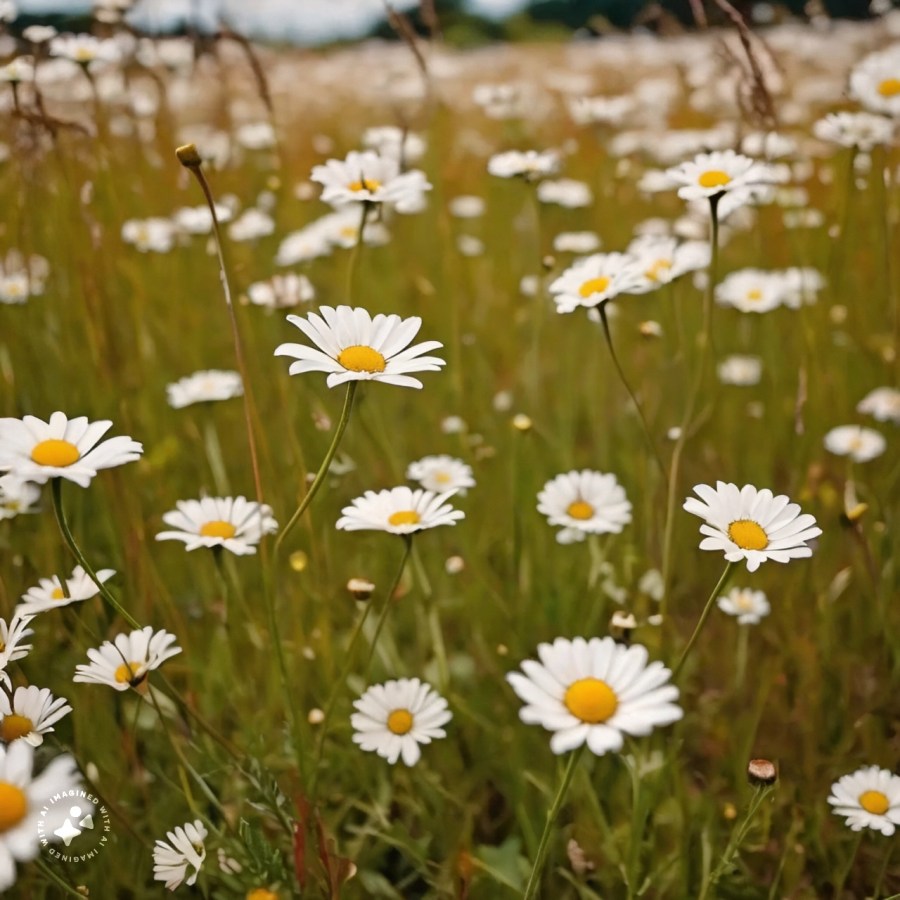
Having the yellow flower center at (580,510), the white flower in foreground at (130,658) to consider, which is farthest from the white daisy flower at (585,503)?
the white flower in foreground at (130,658)

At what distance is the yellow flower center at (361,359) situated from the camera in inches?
34.1

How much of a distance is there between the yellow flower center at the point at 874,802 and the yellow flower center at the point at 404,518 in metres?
0.63

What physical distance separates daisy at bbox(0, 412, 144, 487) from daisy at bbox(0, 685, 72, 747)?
230 mm

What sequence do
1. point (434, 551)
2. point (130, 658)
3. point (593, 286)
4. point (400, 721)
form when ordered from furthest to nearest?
point (434, 551)
point (593, 286)
point (400, 721)
point (130, 658)

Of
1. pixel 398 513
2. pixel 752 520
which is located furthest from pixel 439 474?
pixel 752 520

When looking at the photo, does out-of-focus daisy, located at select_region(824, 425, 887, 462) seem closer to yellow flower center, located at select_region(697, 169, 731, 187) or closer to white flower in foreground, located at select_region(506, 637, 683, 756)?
yellow flower center, located at select_region(697, 169, 731, 187)

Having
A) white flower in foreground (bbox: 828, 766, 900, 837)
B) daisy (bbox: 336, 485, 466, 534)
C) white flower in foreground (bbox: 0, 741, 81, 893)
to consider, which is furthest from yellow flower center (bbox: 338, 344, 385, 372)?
white flower in foreground (bbox: 828, 766, 900, 837)

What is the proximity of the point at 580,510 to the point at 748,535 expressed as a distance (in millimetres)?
455

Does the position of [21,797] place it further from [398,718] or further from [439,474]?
[439,474]

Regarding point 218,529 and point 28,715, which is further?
point 218,529

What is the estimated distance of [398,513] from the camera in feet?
3.44

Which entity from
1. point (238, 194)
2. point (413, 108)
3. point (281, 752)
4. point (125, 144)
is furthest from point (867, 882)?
point (413, 108)

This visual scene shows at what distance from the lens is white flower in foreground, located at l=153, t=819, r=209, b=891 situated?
0.87m

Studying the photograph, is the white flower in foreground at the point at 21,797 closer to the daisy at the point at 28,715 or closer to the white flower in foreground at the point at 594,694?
the daisy at the point at 28,715
